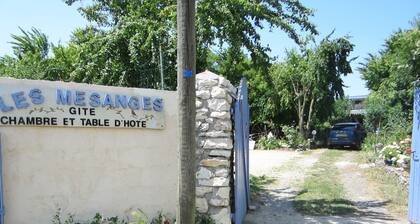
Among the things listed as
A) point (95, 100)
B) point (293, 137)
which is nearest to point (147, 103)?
point (95, 100)

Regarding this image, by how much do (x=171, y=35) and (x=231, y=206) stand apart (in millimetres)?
4057

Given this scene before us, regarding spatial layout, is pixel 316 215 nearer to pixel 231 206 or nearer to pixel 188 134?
pixel 231 206

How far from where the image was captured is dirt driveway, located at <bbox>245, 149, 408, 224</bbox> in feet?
23.1

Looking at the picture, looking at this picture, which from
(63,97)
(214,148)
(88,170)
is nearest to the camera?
(63,97)

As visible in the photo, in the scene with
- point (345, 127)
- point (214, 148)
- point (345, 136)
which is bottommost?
point (345, 136)

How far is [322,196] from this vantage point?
887 cm

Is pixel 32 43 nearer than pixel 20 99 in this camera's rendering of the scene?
No

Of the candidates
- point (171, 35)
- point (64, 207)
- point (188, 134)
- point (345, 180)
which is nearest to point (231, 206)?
point (64, 207)

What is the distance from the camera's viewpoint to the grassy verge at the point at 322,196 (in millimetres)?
7672

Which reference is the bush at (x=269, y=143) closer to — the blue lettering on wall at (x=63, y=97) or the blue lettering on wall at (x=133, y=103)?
Answer: the blue lettering on wall at (x=133, y=103)

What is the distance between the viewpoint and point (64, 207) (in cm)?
501

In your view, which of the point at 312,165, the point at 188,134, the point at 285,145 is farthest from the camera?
the point at 285,145

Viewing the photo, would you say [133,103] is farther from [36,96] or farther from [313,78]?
[313,78]

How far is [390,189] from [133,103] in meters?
6.64
